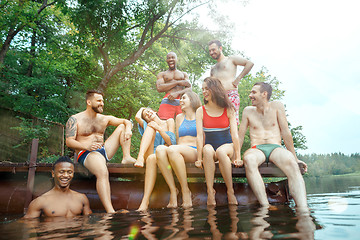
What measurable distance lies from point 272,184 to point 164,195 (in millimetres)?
1851

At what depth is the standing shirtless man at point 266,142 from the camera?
3.81m

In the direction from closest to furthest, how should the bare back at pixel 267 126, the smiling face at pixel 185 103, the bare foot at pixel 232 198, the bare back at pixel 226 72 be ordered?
the bare foot at pixel 232 198, the bare back at pixel 267 126, the smiling face at pixel 185 103, the bare back at pixel 226 72

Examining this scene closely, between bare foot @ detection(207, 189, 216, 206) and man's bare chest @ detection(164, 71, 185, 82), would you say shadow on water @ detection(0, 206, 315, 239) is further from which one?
man's bare chest @ detection(164, 71, 185, 82)

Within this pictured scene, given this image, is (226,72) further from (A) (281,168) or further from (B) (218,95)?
(A) (281,168)

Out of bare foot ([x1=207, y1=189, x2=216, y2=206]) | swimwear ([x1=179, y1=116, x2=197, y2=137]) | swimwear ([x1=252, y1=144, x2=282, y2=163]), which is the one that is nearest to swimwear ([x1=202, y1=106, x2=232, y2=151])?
swimwear ([x1=179, y1=116, x2=197, y2=137])

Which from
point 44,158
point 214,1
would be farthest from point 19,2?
point 214,1

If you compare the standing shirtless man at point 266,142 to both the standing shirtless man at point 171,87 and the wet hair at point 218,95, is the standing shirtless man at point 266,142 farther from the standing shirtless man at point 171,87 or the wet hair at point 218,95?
the standing shirtless man at point 171,87

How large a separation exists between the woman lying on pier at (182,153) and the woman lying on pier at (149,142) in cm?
18

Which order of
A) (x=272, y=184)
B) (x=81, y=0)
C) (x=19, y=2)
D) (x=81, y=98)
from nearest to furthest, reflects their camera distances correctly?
(x=272, y=184) < (x=81, y=0) < (x=19, y=2) < (x=81, y=98)

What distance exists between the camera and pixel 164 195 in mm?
4582

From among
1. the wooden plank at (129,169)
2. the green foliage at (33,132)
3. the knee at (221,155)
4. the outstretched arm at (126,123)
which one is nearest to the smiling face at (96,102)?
the outstretched arm at (126,123)

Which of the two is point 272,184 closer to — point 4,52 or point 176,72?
point 176,72

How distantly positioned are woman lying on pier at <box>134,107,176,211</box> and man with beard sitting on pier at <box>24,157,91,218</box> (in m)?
0.90

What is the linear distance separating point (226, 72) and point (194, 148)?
240cm
